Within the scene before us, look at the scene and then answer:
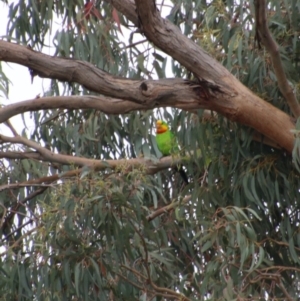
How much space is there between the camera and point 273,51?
2.89m

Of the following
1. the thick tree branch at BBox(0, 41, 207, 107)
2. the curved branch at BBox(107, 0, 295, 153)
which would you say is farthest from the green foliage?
the thick tree branch at BBox(0, 41, 207, 107)

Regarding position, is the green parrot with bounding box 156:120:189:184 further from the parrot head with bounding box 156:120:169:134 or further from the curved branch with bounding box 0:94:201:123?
the curved branch with bounding box 0:94:201:123

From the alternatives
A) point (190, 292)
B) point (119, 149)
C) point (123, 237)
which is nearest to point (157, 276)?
point (190, 292)

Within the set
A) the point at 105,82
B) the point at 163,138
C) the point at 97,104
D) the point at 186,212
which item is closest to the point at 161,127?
the point at 163,138

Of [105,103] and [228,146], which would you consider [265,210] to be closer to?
[228,146]

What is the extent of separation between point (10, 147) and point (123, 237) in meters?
1.15

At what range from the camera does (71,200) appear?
3096mm

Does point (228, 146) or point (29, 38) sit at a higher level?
point (29, 38)

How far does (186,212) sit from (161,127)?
28.3 inches

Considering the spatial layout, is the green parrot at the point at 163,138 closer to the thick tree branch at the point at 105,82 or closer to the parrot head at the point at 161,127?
the parrot head at the point at 161,127

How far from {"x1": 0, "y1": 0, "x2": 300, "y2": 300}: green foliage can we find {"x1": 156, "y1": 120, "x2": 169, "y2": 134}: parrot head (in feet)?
0.83

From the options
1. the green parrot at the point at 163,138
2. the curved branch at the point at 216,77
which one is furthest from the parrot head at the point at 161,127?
the curved branch at the point at 216,77

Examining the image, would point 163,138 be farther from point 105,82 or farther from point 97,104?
point 105,82

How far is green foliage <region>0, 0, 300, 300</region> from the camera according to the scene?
3.11 meters
